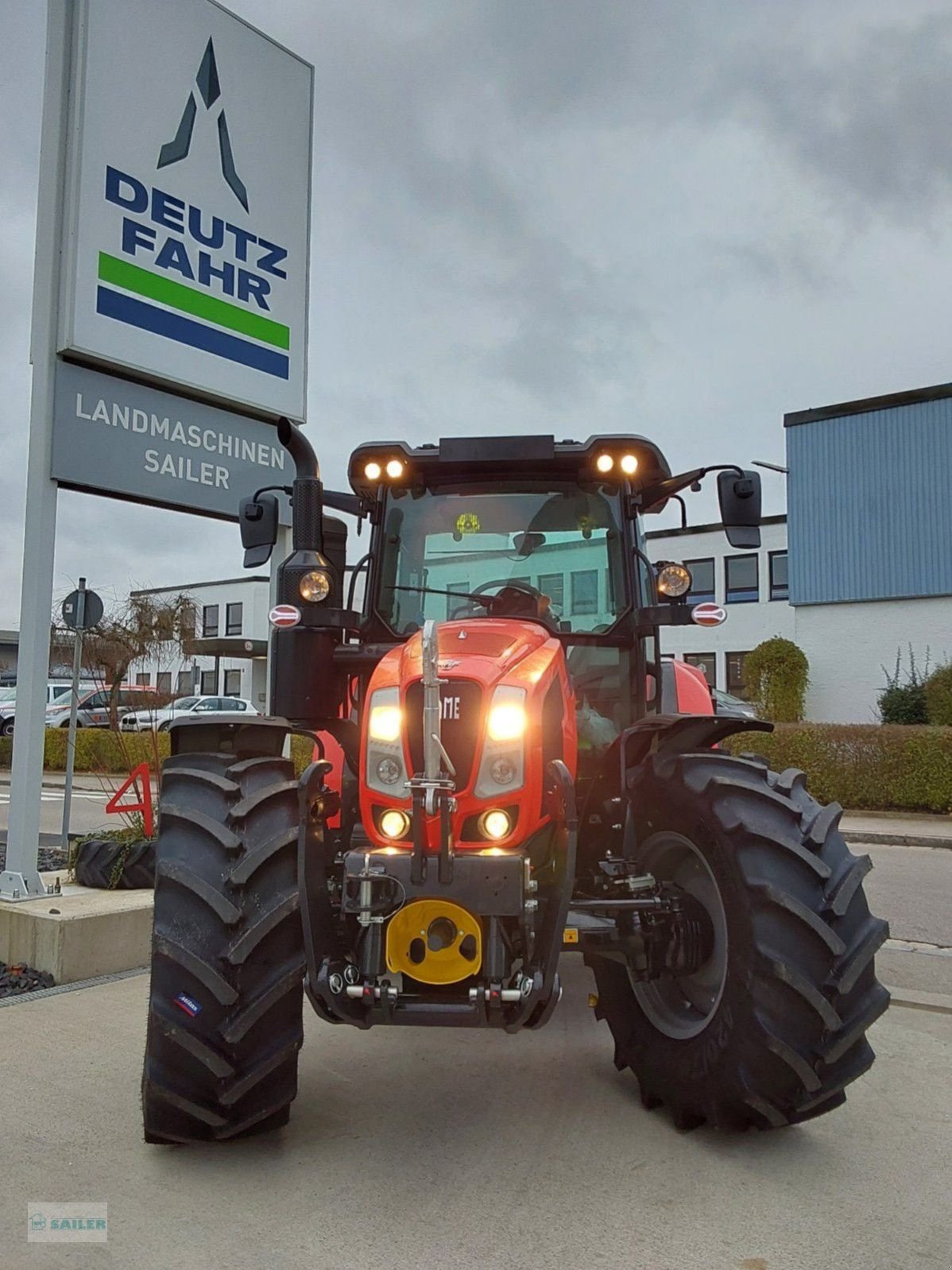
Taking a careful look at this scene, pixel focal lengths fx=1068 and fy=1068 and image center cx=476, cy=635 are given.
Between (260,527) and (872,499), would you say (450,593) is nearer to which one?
(260,527)

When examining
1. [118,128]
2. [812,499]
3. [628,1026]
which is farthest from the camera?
[812,499]

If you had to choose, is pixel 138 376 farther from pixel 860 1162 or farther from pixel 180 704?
pixel 180 704

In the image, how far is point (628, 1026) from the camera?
373cm

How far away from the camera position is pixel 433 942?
9.90 feet

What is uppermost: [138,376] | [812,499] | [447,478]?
[812,499]

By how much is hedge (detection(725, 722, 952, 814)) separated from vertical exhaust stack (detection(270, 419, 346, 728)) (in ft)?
32.5

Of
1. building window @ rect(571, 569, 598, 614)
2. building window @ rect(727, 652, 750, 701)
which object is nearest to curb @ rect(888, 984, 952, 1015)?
building window @ rect(571, 569, 598, 614)

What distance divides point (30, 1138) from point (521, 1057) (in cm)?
176

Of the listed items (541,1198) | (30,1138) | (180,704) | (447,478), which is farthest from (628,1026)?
(180,704)

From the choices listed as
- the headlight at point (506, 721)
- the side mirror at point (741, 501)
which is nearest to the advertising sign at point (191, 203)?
the side mirror at point (741, 501)

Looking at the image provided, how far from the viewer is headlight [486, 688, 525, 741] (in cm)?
Result: 326

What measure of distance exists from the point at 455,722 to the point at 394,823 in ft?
1.17

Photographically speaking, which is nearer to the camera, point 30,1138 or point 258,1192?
point 258,1192

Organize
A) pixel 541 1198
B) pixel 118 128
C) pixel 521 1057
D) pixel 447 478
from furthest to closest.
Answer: pixel 118 128 < pixel 447 478 < pixel 521 1057 < pixel 541 1198
